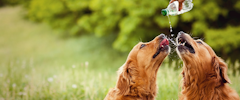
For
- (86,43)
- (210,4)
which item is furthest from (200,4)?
(86,43)

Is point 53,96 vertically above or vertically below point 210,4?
below

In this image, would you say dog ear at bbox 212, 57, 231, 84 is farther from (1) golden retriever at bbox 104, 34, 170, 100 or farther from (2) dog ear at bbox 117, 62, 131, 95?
(2) dog ear at bbox 117, 62, 131, 95

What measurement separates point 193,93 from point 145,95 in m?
0.70

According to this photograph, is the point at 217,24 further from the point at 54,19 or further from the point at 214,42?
the point at 54,19

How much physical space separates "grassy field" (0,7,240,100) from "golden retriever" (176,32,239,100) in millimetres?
566

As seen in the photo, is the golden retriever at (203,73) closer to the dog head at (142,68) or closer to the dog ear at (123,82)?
the dog head at (142,68)

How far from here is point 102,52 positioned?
1427 centimetres

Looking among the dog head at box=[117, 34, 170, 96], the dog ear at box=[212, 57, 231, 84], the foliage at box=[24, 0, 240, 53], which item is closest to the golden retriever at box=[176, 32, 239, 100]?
the dog ear at box=[212, 57, 231, 84]

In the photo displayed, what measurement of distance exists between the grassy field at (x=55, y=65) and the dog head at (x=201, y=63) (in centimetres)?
62

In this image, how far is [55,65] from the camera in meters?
13.7

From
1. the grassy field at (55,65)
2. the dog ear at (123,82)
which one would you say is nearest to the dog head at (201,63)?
the grassy field at (55,65)

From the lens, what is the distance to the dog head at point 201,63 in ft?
11.1

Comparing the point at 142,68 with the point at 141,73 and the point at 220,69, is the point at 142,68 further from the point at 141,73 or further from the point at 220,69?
the point at 220,69

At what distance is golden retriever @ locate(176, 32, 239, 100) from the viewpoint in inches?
133
